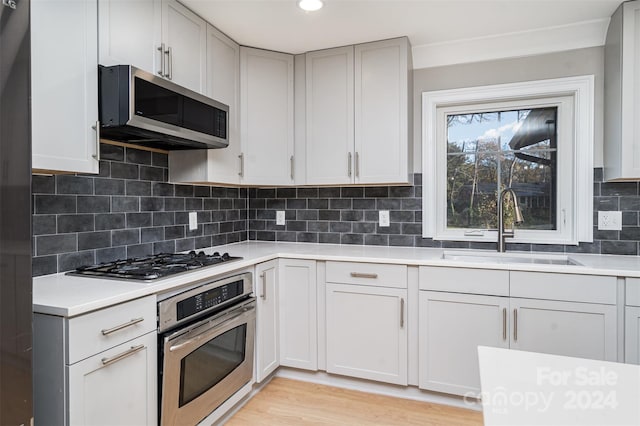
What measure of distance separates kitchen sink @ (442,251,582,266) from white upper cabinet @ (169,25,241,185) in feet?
4.96

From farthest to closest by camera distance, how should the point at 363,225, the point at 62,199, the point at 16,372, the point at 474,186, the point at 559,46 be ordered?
the point at 363,225 < the point at 474,186 < the point at 559,46 < the point at 62,199 < the point at 16,372

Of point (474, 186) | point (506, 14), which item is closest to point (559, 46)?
point (506, 14)

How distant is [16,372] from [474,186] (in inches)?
104

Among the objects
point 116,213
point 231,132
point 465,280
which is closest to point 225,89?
point 231,132

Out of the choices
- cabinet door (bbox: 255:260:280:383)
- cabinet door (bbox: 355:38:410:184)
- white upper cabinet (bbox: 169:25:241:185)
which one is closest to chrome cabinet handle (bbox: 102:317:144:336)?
cabinet door (bbox: 255:260:280:383)

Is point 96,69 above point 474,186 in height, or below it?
above

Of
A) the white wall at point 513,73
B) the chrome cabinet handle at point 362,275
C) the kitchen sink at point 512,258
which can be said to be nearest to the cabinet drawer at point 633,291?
the kitchen sink at point 512,258

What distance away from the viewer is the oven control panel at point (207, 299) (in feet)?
5.59

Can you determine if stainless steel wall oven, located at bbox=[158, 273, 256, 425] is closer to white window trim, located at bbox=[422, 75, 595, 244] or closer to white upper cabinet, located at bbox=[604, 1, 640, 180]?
white window trim, located at bbox=[422, 75, 595, 244]

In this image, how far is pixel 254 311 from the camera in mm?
2258

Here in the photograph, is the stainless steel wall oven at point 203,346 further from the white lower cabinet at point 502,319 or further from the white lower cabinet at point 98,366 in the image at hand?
the white lower cabinet at point 502,319

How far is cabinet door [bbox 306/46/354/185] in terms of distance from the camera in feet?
8.86

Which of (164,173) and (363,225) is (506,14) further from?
(164,173)

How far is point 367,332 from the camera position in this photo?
241 cm
